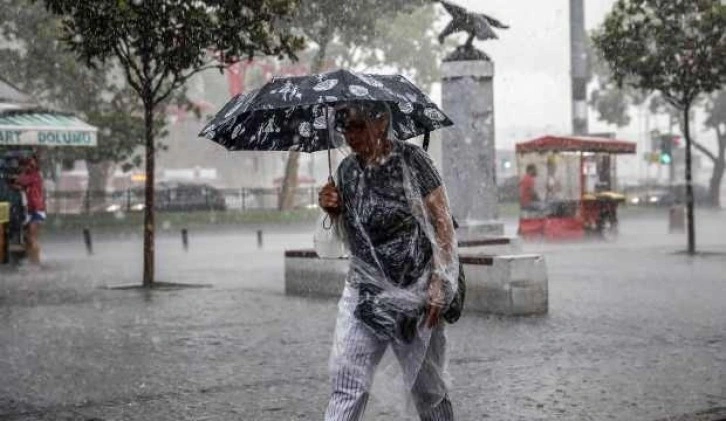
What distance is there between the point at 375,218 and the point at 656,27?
669 inches

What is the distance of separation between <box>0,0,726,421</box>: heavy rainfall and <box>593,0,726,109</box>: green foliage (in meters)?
0.05

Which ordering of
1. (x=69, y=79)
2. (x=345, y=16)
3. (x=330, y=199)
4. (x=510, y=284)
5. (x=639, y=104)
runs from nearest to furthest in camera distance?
(x=330, y=199), (x=510, y=284), (x=345, y=16), (x=69, y=79), (x=639, y=104)

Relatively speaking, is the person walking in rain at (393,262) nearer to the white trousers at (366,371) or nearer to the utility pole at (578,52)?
the white trousers at (366,371)

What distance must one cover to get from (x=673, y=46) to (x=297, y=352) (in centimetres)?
1304

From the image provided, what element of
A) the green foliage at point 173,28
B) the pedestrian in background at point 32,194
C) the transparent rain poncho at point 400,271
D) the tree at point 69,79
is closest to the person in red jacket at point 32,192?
the pedestrian in background at point 32,194

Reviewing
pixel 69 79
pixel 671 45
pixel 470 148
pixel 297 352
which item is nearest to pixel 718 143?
pixel 69 79

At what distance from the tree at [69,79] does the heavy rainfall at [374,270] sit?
3341 millimetres

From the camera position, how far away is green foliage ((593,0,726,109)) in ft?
67.2

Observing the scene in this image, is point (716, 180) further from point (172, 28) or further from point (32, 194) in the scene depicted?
point (172, 28)

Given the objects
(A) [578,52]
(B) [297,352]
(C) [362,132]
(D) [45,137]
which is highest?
(A) [578,52]

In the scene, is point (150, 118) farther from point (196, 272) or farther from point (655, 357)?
point (655, 357)

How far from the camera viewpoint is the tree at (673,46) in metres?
20.5

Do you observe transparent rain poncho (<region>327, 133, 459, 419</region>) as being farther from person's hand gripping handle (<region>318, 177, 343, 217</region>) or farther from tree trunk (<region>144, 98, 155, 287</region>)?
tree trunk (<region>144, 98, 155, 287</region>)

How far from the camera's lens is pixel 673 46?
2066 cm
